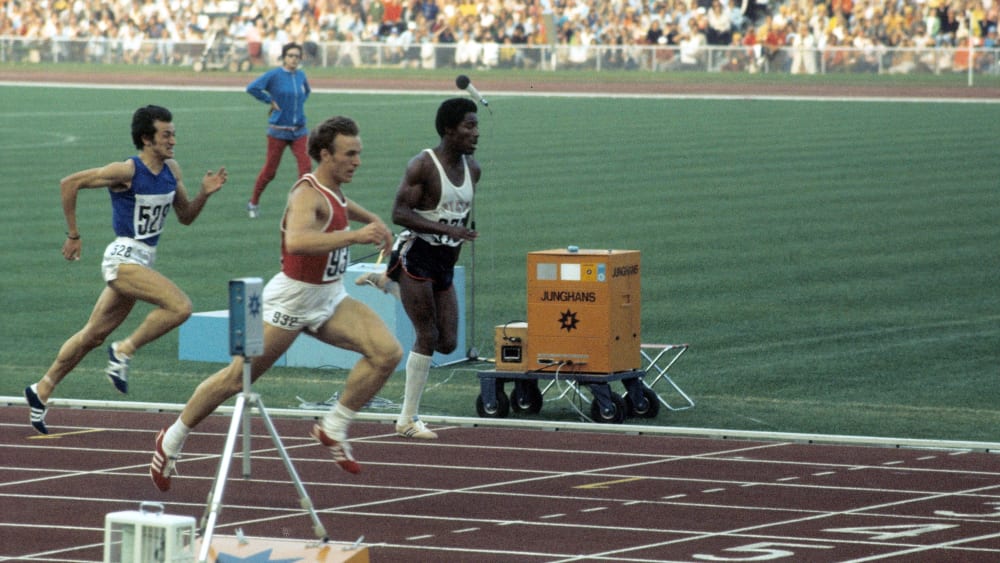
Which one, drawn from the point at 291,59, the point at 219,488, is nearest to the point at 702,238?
the point at 291,59

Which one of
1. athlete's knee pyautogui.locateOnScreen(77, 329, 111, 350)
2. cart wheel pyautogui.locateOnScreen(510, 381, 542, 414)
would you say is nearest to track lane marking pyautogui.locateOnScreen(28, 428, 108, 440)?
athlete's knee pyautogui.locateOnScreen(77, 329, 111, 350)

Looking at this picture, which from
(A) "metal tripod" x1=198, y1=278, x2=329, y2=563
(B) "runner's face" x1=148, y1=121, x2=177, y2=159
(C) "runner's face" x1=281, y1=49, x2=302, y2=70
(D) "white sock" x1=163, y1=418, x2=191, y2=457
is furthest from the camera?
(C) "runner's face" x1=281, y1=49, x2=302, y2=70

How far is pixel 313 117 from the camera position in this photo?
37.6m

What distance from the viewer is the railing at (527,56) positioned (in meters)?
48.9

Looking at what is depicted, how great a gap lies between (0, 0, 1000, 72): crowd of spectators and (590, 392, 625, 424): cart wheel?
124 feet

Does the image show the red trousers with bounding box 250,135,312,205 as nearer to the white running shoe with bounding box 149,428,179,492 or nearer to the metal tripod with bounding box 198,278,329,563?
the white running shoe with bounding box 149,428,179,492

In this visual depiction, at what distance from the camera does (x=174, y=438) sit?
31.6 ft

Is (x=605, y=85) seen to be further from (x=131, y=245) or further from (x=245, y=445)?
(x=245, y=445)

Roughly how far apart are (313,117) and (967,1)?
20.2 m

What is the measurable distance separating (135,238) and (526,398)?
2872mm

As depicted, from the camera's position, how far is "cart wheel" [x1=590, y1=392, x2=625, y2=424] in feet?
40.5

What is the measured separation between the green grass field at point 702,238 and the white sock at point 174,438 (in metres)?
3.60

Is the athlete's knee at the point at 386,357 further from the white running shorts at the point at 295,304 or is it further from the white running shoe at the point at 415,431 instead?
the white running shoe at the point at 415,431

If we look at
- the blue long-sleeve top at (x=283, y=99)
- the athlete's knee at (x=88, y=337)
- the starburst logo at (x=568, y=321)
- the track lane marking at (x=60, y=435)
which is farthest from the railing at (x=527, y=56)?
the athlete's knee at (x=88, y=337)
